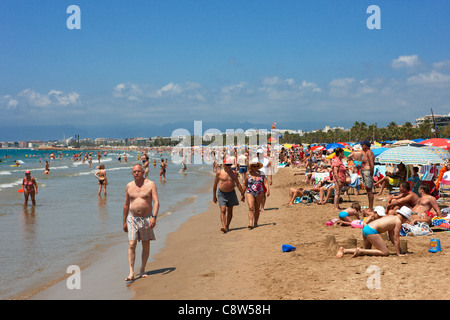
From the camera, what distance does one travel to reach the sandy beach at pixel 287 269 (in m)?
4.41

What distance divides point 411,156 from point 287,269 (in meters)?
6.11

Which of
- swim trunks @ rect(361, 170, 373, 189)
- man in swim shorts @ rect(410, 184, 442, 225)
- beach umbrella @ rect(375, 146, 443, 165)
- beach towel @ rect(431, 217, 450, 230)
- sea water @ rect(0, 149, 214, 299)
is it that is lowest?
sea water @ rect(0, 149, 214, 299)

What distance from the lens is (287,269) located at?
543cm

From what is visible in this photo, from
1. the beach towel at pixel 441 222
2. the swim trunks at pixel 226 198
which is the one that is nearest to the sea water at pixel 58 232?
the swim trunks at pixel 226 198

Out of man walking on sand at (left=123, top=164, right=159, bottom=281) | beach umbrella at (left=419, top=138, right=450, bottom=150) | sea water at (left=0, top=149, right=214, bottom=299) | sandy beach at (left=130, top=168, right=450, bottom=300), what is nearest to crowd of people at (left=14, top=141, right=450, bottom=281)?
man walking on sand at (left=123, top=164, right=159, bottom=281)

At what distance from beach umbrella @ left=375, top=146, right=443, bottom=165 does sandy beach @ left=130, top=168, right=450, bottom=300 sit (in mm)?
2668

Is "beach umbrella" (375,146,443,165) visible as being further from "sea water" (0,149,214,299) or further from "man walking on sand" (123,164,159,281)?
"man walking on sand" (123,164,159,281)

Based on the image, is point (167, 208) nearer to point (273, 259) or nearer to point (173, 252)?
point (173, 252)

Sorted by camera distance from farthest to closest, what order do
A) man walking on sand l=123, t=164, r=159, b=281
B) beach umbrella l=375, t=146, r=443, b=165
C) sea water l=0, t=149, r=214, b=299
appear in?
beach umbrella l=375, t=146, r=443, b=165 < sea water l=0, t=149, r=214, b=299 < man walking on sand l=123, t=164, r=159, b=281

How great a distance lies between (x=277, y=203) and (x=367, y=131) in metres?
96.5

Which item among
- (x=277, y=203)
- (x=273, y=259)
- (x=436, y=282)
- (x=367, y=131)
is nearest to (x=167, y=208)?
(x=277, y=203)

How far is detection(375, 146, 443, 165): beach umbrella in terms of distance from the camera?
31.5 feet

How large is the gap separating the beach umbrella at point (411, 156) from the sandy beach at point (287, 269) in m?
2.67
